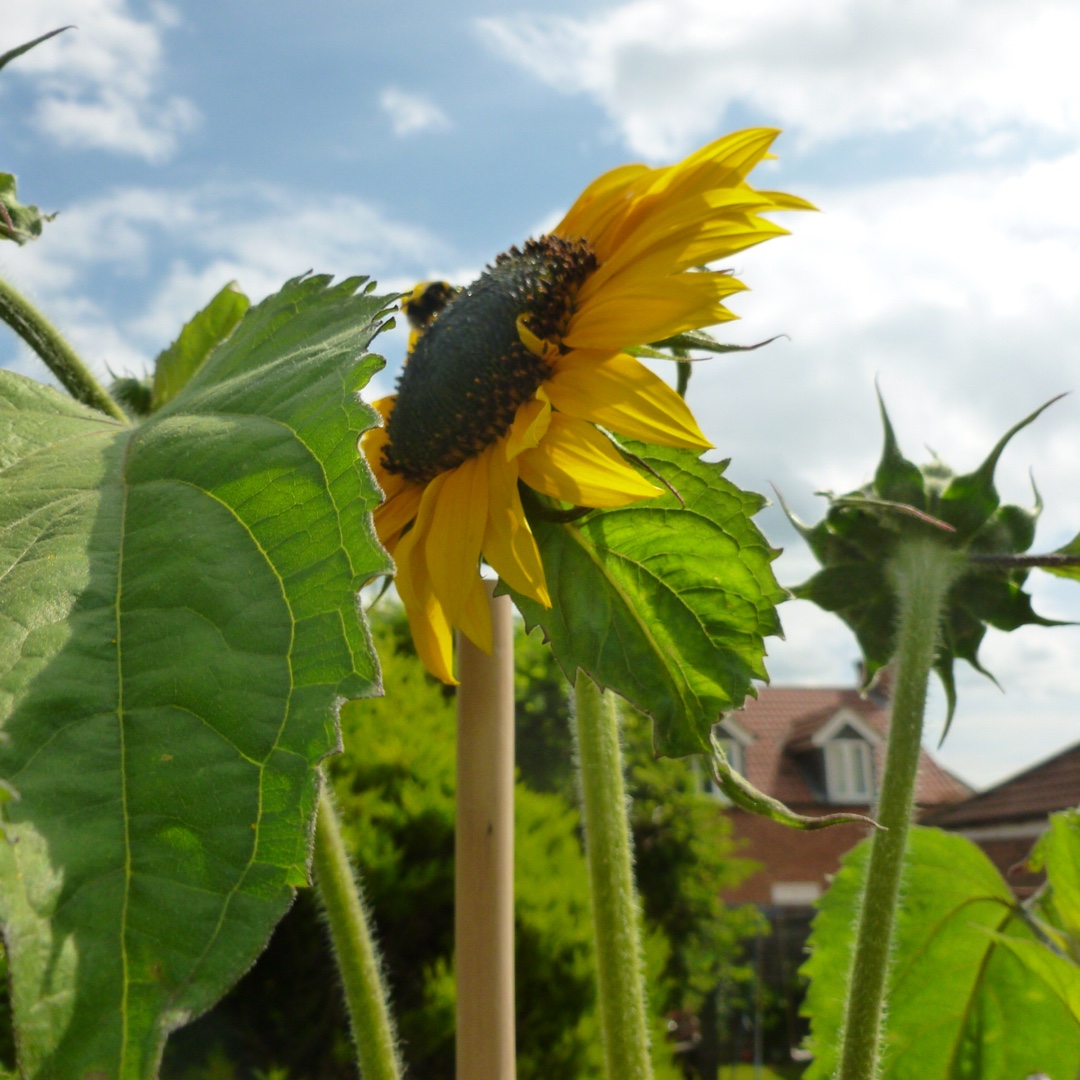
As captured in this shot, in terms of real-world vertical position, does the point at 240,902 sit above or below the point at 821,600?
below

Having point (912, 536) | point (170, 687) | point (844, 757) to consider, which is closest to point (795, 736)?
point (844, 757)

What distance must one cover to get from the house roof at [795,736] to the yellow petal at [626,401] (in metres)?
12.7

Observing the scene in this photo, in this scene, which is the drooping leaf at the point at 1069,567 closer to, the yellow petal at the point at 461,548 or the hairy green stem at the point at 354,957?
the yellow petal at the point at 461,548

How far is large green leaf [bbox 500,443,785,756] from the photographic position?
1.98 feet

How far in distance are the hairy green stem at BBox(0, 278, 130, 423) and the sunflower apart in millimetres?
186

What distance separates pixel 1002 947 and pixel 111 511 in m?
0.86

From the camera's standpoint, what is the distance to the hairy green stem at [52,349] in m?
0.70

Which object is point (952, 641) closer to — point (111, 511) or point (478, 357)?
point (478, 357)

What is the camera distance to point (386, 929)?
2.32m

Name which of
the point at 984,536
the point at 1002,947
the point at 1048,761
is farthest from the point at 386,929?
the point at 1048,761

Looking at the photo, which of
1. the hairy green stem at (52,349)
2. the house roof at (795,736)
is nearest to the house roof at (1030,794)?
the house roof at (795,736)

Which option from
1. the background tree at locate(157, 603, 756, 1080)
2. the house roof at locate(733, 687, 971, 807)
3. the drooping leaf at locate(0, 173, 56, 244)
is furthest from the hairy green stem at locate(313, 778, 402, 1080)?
the house roof at locate(733, 687, 971, 807)

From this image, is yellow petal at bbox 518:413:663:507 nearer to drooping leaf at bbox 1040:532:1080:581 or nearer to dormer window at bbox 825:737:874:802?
drooping leaf at bbox 1040:532:1080:581

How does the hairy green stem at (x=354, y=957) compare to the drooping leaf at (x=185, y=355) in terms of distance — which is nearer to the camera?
the hairy green stem at (x=354, y=957)
